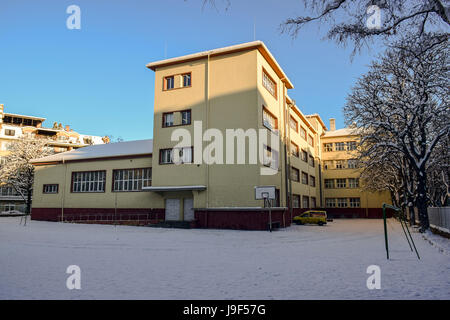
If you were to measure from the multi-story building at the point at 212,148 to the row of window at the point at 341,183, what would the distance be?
22881mm

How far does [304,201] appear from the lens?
4103cm

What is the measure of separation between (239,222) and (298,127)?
1907 centimetres

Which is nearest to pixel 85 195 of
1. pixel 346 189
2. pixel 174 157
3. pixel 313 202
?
pixel 174 157

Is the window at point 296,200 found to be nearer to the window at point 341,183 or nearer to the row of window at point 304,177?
the row of window at point 304,177

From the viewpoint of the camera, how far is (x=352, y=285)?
7.11 metres

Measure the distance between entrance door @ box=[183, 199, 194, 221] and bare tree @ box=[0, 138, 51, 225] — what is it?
28.0 meters

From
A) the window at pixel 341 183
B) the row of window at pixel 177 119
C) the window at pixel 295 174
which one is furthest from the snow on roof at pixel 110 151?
the window at pixel 341 183

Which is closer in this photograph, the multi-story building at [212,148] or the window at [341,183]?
the multi-story building at [212,148]

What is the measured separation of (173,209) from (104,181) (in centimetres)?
801

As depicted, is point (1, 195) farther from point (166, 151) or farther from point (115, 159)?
point (166, 151)

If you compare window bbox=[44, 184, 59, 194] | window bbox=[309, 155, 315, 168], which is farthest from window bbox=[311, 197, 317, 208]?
window bbox=[44, 184, 59, 194]

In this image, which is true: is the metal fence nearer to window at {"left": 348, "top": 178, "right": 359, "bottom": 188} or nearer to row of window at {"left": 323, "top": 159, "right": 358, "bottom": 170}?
window at {"left": 348, "top": 178, "right": 359, "bottom": 188}

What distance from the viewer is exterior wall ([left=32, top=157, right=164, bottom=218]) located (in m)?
29.1

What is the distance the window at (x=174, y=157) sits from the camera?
27.1 meters
